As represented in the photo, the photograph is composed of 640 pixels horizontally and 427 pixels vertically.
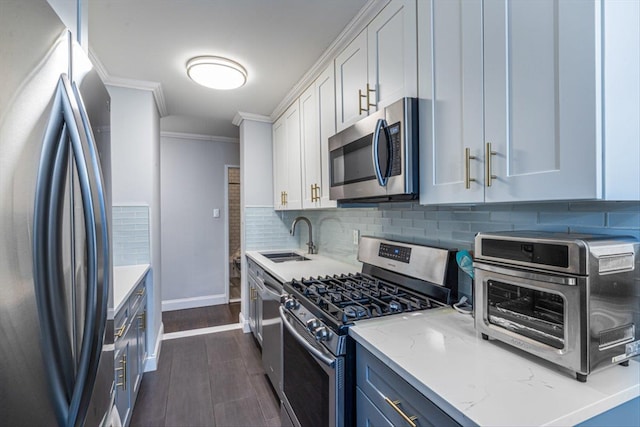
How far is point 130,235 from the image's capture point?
2631 millimetres

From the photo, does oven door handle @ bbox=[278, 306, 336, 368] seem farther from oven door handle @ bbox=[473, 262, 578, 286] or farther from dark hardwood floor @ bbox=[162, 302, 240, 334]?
dark hardwood floor @ bbox=[162, 302, 240, 334]

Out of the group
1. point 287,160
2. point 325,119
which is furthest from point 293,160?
point 325,119

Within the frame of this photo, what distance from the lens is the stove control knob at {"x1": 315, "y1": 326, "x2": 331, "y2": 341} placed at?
121cm

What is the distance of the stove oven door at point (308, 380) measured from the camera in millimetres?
1157

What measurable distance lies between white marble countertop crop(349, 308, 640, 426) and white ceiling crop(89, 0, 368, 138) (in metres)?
1.64

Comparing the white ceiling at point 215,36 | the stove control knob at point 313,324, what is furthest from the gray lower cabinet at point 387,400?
the white ceiling at point 215,36

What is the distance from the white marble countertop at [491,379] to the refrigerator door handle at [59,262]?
2.54 feet

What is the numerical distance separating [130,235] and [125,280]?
0.72 m

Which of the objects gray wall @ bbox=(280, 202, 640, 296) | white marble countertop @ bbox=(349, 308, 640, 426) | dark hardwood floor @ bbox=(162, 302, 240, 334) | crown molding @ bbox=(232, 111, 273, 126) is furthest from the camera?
dark hardwood floor @ bbox=(162, 302, 240, 334)

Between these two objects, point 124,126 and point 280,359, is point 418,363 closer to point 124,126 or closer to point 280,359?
point 280,359

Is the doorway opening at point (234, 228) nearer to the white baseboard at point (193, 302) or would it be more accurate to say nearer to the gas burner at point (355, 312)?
the white baseboard at point (193, 302)

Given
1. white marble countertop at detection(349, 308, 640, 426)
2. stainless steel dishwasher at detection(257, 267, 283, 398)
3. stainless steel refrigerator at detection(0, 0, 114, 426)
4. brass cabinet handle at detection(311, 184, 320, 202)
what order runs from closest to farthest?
stainless steel refrigerator at detection(0, 0, 114, 426)
white marble countertop at detection(349, 308, 640, 426)
stainless steel dishwasher at detection(257, 267, 283, 398)
brass cabinet handle at detection(311, 184, 320, 202)

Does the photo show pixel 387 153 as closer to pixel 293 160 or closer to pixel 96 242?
pixel 96 242

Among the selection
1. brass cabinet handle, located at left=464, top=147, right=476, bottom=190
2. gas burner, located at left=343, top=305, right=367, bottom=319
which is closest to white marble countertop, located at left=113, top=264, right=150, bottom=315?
gas burner, located at left=343, top=305, right=367, bottom=319
